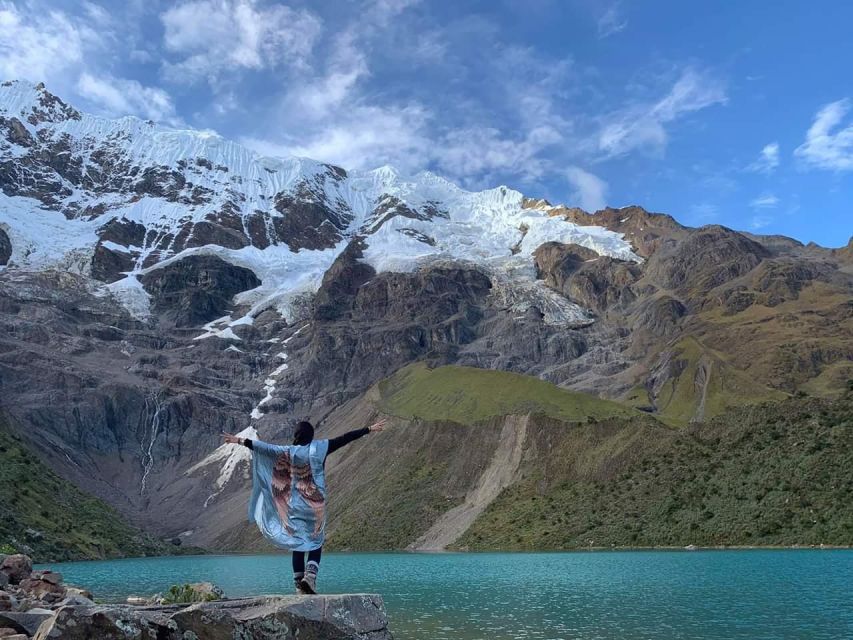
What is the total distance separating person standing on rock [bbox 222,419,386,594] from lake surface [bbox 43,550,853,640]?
802 inches

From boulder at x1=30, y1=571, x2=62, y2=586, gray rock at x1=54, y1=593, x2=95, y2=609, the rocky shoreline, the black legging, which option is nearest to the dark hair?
the black legging

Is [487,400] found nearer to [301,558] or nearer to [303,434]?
[303,434]

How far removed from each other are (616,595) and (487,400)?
124129mm

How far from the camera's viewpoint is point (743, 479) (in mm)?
94438

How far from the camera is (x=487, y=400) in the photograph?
168250 millimetres

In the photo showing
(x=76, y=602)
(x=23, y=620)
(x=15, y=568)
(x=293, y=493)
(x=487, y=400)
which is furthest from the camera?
(x=487, y=400)

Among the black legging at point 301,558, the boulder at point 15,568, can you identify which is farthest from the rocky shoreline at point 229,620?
the boulder at point 15,568

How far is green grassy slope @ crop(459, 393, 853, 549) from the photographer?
83.4 meters

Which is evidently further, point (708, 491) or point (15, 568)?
point (708, 491)

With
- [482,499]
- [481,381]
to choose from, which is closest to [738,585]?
[482,499]

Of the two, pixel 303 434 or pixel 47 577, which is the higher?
pixel 303 434

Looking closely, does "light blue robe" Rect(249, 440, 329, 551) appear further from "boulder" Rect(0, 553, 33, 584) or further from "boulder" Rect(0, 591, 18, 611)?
"boulder" Rect(0, 553, 33, 584)

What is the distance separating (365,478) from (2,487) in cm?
7312

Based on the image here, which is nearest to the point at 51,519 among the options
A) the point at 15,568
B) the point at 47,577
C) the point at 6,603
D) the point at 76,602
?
the point at 15,568
